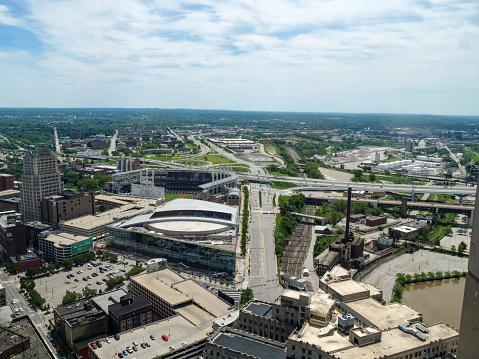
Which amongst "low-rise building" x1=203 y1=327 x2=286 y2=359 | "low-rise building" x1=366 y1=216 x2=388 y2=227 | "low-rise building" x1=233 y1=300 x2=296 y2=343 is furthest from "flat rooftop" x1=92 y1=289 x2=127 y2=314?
"low-rise building" x1=366 y1=216 x2=388 y2=227

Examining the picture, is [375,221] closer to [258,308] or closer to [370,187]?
[370,187]

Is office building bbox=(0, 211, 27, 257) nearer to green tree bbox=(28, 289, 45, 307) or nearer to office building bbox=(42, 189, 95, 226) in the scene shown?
office building bbox=(42, 189, 95, 226)

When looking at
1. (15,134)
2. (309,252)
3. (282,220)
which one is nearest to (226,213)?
(282,220)

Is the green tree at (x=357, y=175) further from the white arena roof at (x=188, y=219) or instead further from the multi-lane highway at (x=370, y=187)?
the white arena roof at (x=188, y=219)

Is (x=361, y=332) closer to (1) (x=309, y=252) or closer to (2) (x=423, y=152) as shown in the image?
(1) (x=309, y=252)

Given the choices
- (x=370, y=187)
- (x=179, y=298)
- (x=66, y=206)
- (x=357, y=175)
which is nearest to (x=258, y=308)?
(x=179, y=298)

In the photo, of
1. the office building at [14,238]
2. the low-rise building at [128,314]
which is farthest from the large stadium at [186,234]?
the low-rise building at [128,314]
